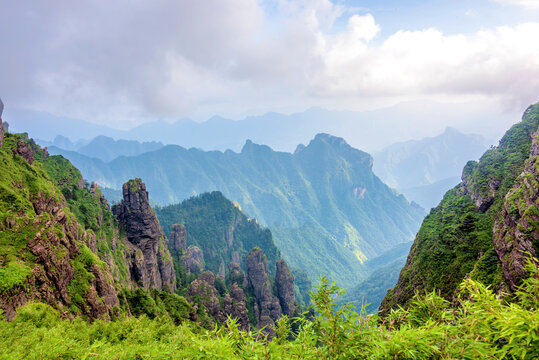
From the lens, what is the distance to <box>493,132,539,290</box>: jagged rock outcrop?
18922mm

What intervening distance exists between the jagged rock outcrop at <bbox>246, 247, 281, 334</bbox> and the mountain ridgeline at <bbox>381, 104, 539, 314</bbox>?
3986cm

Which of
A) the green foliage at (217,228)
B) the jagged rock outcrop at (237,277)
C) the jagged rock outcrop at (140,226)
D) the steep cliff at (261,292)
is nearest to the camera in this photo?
the jagged rock outcrop at (140,226)

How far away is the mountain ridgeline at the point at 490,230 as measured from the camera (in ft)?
66.1

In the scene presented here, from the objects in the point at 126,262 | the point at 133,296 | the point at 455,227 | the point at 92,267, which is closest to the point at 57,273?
the point at 92,267

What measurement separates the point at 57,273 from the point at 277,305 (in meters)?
64.6

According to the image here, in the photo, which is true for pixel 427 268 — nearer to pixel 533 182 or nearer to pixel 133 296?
pixel 533 182

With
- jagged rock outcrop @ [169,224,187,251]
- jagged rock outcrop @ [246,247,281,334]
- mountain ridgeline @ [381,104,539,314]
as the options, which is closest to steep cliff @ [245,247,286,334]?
jagged rock outcrop @ [246,247,281,334]

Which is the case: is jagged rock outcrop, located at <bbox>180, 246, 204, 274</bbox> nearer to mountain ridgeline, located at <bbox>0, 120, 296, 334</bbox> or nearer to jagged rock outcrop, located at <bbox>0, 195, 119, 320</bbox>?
mountain ridgeline, located at <bbox>0, 120, 296, 334</bbox>

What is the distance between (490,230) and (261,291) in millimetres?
63811

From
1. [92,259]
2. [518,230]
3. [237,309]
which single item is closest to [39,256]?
[92,259]

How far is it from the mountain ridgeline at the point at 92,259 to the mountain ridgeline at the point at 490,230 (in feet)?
80.4

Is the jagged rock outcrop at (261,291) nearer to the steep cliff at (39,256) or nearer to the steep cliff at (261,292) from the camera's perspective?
the steep cliff at (261,292)

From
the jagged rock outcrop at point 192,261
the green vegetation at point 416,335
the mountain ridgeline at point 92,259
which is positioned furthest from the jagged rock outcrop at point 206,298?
the green vegetation at point 416,335

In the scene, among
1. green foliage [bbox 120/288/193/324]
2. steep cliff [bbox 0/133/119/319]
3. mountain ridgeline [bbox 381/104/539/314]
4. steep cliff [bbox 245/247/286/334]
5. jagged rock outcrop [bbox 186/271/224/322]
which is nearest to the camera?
mountain ridgeline [bbox 381/104/539/314]
